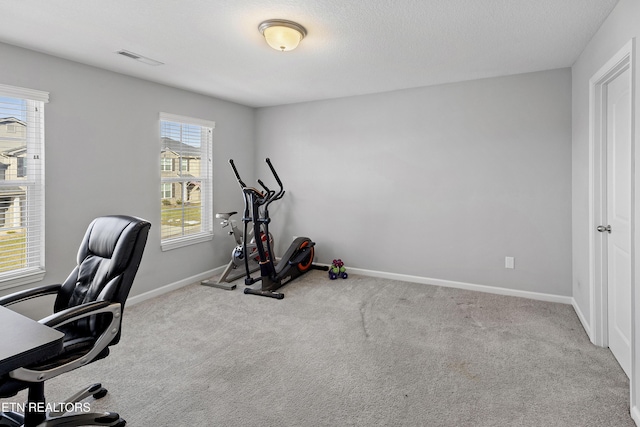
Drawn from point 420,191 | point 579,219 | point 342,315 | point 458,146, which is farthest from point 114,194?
point 579,219

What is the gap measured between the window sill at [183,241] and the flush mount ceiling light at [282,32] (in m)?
2.65

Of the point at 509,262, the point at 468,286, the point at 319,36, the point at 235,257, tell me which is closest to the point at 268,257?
the point at 235,257

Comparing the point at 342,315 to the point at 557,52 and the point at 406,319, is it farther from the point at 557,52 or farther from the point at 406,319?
the point at 557,52

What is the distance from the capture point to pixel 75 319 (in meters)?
1.64

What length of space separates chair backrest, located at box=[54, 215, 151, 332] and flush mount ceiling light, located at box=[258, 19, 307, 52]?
155 centimetres

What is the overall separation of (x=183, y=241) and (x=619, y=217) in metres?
4.22

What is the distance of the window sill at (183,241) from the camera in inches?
162

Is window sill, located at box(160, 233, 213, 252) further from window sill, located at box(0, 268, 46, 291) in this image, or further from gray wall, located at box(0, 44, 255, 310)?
window sill, located at box(0, 268, 46, 291)

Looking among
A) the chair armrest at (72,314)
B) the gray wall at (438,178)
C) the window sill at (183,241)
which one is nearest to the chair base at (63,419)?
the chair armrest at (72,314)

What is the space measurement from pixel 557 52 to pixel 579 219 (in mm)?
1512

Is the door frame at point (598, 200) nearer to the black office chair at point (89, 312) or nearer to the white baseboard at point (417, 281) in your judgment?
the white baseboard at point (417, 281)

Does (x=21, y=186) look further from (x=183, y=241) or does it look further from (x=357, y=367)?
(x=357, y=367)

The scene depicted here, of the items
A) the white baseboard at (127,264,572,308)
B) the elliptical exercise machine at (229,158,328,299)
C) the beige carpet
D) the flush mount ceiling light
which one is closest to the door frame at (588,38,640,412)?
the beige carpet

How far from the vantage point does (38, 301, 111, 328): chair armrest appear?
5.12 feet
